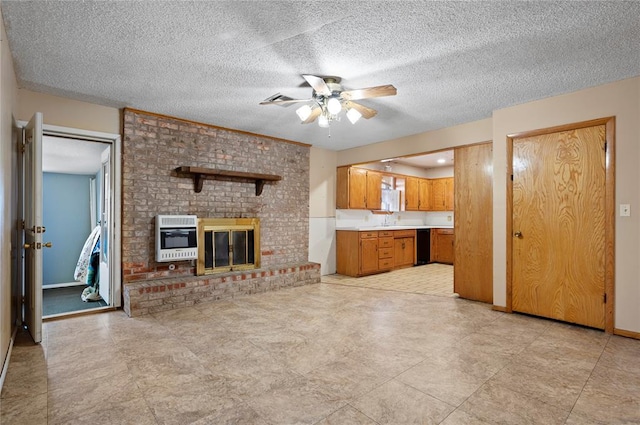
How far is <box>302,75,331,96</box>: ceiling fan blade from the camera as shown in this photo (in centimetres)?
269

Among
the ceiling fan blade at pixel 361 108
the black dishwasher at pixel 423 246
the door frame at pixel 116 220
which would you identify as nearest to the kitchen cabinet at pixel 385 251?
the black dishwasher at pixel 423 246

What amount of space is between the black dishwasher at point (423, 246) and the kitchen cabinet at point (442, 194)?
814 millimetres

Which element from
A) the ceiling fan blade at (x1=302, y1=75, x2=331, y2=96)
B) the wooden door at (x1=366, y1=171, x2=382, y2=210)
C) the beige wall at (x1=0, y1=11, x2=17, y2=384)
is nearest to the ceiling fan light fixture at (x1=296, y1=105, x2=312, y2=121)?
the ceiling fan blade at (x1=302, y1=75, x2=331, y2=96)

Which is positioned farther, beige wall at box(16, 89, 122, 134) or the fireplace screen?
the fireplace screen

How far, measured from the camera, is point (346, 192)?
20.6 ft

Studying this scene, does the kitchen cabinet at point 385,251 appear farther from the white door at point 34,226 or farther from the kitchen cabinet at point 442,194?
the white door at point 34,226

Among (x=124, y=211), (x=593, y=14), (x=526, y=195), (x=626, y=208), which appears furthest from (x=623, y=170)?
(x=124, y=211)

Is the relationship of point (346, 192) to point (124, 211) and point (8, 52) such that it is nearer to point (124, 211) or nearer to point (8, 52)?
point (124, 211)

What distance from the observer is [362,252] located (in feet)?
20.0

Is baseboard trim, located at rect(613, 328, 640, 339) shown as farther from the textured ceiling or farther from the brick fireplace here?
the brick fireplace

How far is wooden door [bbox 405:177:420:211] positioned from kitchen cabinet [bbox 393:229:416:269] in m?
0.77

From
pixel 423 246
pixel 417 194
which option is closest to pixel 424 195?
pixel 417 194

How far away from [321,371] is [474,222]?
3.07 meters

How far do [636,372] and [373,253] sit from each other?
4.17m
